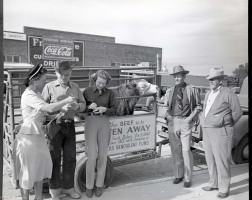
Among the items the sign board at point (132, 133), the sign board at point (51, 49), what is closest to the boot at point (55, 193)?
the sign board at point (132, 133)

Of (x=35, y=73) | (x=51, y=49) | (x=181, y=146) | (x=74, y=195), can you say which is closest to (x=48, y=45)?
(x=51, y=49)

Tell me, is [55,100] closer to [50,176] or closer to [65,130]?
[65,130]

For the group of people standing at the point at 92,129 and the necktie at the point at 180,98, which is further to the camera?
the necktie at the point at 180,98

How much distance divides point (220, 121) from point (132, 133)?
123cm

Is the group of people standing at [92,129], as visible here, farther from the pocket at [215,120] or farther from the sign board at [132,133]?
the sign board at [132,133]

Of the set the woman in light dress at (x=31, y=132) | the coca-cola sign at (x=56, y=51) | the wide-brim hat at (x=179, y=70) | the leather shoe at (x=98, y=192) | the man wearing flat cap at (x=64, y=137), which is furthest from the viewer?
the coca-cola sign at (x=56, y=51)

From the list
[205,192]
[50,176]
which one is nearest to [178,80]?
[205,192]

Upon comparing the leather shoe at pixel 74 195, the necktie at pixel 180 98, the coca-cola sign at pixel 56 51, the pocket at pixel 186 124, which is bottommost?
the leather shoe at pixel 74 195

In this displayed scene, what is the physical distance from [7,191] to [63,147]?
1.10 meters

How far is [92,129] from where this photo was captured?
378 centimetres

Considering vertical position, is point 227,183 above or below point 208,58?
below

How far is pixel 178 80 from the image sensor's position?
4.30 m

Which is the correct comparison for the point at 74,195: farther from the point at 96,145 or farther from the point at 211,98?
the point at 211,98

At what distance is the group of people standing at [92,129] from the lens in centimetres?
323
